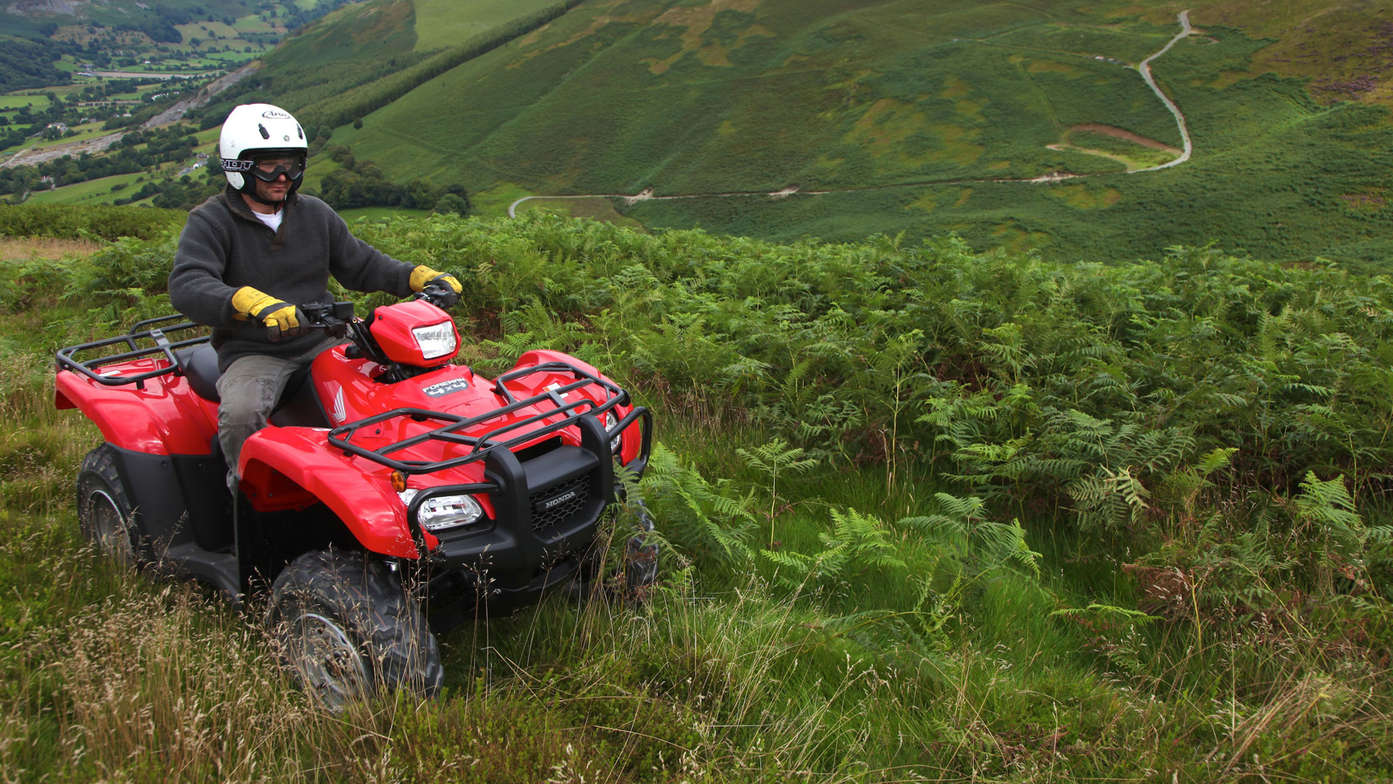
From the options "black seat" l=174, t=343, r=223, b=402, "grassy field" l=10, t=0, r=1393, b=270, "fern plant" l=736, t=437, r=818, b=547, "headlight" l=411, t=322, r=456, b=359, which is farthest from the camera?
"grassy field" l=10, t=0, r=1393, b=270

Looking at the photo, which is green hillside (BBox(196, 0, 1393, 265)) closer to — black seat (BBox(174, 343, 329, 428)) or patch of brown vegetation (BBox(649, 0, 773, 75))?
patch of brown vegetation (BBox(649, 0, 773, 75))

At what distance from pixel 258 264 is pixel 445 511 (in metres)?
2.24

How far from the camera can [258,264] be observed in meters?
4.68

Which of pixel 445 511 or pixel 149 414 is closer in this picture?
pixel 445 511

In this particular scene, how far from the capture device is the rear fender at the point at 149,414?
4.61 metres

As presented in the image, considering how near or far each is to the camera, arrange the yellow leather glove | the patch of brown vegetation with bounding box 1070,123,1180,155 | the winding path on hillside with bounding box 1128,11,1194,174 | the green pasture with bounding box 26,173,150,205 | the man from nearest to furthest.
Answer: the man → the yellow leather glove → the winding path on hillside with bounding box 1128,11,1194,174 → the patch of brown vegetation with bounding box 1070,123,1180,155 → the green pasture with bounding box 26,173,150,205

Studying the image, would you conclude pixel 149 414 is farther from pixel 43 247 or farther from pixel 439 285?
pixel 43 247

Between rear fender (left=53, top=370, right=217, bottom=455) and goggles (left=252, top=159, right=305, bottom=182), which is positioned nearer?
goggles (left=252, top=159, right=305, bottom=182)

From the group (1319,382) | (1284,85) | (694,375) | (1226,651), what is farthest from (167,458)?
(1284,85)

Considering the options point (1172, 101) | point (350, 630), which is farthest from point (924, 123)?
point (350, 630)

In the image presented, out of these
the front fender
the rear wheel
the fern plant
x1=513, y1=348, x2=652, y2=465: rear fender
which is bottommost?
the fern plant

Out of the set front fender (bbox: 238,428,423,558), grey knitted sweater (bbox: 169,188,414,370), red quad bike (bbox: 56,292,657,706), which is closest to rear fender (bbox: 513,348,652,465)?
red quad bike (bbox: 56,292,657,706)

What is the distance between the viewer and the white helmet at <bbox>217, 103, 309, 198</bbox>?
4340 millimetres

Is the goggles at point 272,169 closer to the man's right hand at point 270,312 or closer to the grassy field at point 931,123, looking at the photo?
the man's right hand at point 270,312
